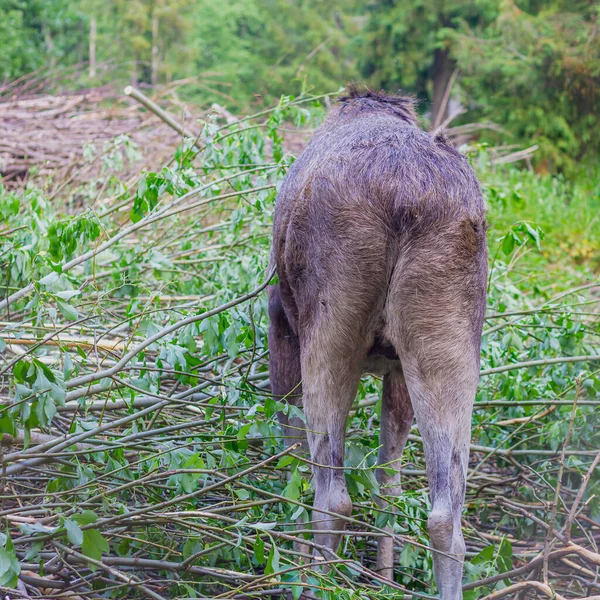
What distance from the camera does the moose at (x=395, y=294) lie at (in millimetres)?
2990

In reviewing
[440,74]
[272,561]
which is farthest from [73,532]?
[440,74]

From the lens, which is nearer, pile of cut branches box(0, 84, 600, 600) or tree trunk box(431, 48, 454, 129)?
pile of cut branches box(0, 84, 600, 600)

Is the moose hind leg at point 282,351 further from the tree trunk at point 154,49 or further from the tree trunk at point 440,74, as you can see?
the tree trunk at point 154,49

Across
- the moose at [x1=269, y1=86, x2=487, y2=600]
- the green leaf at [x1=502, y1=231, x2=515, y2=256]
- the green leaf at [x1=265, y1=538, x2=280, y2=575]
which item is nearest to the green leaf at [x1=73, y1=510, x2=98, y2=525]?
the green leaf at [x1=265, y1=538, x2=280, y2=575]

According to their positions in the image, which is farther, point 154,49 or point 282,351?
point 154,49

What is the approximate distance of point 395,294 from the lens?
10.0ft

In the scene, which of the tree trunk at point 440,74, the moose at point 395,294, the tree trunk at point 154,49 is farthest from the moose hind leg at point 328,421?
the tree trunk at point 154,49

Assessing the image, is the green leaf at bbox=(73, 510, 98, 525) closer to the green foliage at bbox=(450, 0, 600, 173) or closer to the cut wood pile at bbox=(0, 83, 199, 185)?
the cut wood pile at bbox=(0, 83, 199, 185)

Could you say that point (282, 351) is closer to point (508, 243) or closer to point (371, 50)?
point (508, 243)

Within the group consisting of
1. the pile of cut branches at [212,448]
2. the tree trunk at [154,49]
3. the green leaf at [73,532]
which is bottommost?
the tree trunk at [154,49]

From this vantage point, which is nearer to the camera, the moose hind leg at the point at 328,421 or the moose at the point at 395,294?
the moose at the point at 395,294

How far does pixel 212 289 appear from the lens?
5.52 metres

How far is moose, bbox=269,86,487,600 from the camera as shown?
2.99m

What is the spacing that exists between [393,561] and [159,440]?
1288 mm
